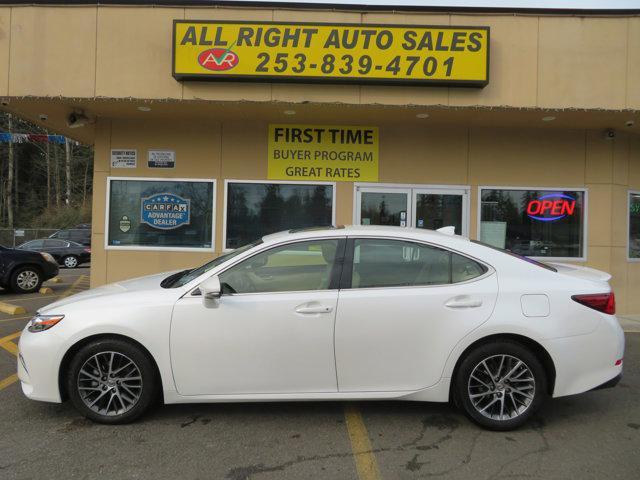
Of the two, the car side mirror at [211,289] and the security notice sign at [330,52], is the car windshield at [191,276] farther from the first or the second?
the security notice sign at [330,52]

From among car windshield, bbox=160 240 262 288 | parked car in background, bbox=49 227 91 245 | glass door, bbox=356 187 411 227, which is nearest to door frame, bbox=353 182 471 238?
glass door, bbox=356 187 411 227

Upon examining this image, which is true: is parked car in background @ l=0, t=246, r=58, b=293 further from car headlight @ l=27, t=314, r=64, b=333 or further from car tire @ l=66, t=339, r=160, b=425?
car tire @ l=66, t=339, r=160, b=425

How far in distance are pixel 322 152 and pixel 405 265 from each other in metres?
5.52

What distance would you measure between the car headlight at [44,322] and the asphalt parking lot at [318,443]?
0.77 metres

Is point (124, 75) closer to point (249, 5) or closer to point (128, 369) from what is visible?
point (249, 5)

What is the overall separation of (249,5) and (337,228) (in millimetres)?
5309

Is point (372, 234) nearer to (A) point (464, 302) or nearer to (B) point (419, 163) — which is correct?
(A) point (464, 302)

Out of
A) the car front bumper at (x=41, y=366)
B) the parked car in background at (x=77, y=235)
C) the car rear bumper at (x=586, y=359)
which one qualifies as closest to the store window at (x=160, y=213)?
the car front bumper at (x=41, y=366)

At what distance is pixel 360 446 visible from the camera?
370 cm

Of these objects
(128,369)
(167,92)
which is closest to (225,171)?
(167,92)

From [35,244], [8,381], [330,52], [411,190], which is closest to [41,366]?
[8,381]

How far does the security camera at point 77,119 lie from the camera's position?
8953mm

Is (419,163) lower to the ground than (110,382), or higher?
higher

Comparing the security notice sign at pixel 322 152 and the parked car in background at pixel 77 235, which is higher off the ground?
the security notice sign at pixel 322 152
